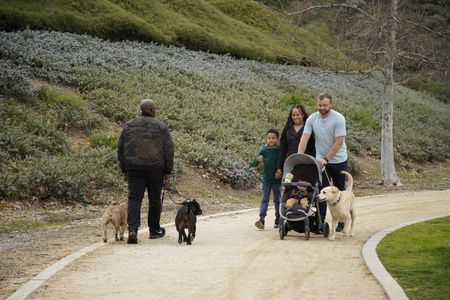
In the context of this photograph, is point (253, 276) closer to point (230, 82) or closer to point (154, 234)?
point (154, 234)

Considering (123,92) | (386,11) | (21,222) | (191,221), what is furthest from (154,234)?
(386,11)

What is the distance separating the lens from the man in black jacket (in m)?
11.6

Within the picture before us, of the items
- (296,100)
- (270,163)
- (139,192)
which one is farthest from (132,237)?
(296,100)

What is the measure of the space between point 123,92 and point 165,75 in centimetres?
404

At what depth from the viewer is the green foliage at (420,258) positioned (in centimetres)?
783

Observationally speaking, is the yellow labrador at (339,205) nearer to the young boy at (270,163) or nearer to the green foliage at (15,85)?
the young boy at (270,163)

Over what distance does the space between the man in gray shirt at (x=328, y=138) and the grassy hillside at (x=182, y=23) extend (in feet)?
40.8

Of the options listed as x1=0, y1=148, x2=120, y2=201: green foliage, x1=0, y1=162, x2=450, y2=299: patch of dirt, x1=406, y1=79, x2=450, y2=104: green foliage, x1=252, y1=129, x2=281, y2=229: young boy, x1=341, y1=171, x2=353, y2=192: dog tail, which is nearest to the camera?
x1=0, y1=162, x2=450, y2=299: patch of dirt

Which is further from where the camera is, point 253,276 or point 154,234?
point 154,234

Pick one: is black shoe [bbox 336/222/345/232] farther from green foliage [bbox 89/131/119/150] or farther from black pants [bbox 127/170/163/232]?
green foliage [bbox 89/131/119/150]

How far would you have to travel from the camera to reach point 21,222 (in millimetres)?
13812

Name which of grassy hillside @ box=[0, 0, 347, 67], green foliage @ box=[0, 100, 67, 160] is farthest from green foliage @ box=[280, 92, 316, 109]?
green foliage @ box=[0, 100, 67, 160]

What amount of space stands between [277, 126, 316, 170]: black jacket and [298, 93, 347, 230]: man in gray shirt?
0.28m

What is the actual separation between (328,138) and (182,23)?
25552 millimetres
